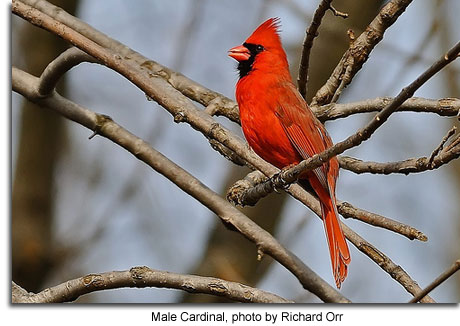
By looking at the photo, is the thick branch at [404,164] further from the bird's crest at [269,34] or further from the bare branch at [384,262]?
the bird's crest at [269,34]

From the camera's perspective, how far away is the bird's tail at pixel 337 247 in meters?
2.20

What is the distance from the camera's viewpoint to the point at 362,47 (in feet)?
7.70

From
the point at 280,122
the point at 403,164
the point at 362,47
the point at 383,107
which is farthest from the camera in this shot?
the point at 280,122

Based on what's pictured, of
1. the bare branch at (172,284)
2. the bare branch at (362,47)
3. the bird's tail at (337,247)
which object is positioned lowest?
the bare branch at (172,284)

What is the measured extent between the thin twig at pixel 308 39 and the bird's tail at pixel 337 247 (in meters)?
0.46

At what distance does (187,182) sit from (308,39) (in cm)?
53

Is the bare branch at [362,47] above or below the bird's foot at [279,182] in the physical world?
above

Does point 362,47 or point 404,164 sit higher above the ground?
point 362,47

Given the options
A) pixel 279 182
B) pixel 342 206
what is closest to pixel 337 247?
pixel 342 206

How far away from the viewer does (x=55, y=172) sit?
3047 millimetres

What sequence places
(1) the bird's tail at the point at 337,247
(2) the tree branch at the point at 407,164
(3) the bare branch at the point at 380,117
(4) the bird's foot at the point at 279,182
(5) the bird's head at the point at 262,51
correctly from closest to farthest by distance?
(3) the bare branch at the point at 380,117
(2) the tree branch at the point at 407,164
(4) the bird's foot at the point at 279,182
(1) the bird's tail at the point at 337,247
(5) the bird's head at the point at 262,51

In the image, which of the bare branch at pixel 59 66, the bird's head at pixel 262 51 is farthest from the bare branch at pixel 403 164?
the bare branch at pixel 59 66

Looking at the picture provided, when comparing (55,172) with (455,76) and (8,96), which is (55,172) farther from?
(455,76)

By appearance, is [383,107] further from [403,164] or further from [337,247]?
[337,247]
